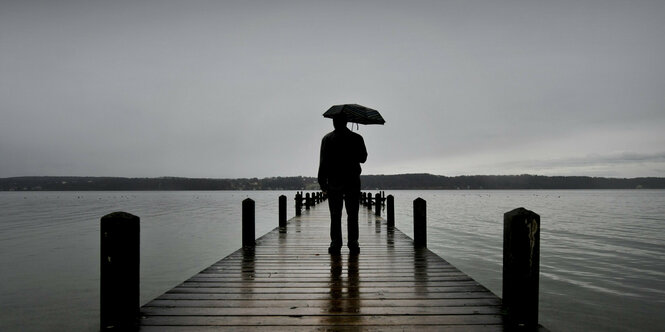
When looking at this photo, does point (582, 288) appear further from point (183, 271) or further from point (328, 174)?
point (183, 271)

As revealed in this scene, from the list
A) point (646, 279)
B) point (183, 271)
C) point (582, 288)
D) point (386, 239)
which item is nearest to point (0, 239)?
point (183, 271)

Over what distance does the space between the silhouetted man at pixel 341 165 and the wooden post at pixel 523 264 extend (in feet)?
11.5

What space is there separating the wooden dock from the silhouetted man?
0.99 m

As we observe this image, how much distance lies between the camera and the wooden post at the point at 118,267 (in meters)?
3.45

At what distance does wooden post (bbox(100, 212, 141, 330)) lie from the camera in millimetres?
3445

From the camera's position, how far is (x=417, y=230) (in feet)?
28.0

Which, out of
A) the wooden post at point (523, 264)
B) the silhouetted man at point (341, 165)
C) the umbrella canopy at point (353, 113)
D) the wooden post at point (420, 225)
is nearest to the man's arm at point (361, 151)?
the silhouetted man at point (341, 165)

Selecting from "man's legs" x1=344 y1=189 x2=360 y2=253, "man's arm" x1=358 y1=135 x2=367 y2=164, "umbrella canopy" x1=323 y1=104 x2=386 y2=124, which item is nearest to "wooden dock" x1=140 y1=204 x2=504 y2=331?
"man's legs" x1=344 y1=189 x2=360 y2=253

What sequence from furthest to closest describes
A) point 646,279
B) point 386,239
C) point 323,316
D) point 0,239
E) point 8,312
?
point 0,239 < point 646,279 < point 386,239 < point 8,312 < point 323,316

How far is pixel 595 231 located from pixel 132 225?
2485cm

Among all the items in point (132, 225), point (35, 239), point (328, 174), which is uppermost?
point (328, 174)

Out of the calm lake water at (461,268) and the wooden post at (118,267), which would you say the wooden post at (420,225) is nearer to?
the calm lake water at (461,268)

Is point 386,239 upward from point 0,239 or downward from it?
upward

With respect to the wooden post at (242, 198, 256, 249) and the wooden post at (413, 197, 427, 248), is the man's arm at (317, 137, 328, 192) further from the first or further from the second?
the wooden post at (413, 197, 427, 248)
